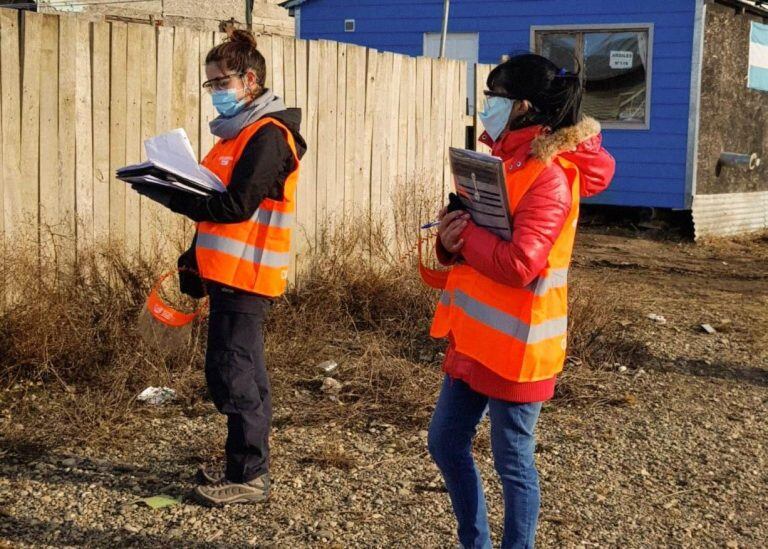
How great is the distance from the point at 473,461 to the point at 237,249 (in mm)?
1342

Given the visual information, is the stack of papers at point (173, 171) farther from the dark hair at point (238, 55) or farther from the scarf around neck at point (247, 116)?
the dark hair at point (238, 55)

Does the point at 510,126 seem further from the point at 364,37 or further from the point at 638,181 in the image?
the point at 364,37

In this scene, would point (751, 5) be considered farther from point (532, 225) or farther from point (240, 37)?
point (532, 225)

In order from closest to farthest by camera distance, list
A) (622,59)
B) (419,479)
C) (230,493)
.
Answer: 1. (230,493)
2. (419,479)
3. (622,59)

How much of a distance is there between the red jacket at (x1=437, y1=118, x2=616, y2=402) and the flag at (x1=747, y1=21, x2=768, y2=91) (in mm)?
12190

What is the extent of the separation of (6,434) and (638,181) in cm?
1005

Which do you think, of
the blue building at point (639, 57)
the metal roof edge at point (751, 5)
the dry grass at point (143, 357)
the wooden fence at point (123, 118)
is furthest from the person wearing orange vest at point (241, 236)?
the metal roof edge at point (751, 5)

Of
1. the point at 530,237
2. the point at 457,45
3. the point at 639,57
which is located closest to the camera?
the point at 530,237

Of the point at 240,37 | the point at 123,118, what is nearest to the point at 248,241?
the point at 240,37

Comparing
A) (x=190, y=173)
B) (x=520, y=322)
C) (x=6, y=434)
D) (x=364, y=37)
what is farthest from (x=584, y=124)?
(x=364, y=37)

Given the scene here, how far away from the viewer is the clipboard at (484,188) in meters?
3.05

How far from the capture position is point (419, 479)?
4617mm

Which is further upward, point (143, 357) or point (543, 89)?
point (543, 89)

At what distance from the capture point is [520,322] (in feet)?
10.4
